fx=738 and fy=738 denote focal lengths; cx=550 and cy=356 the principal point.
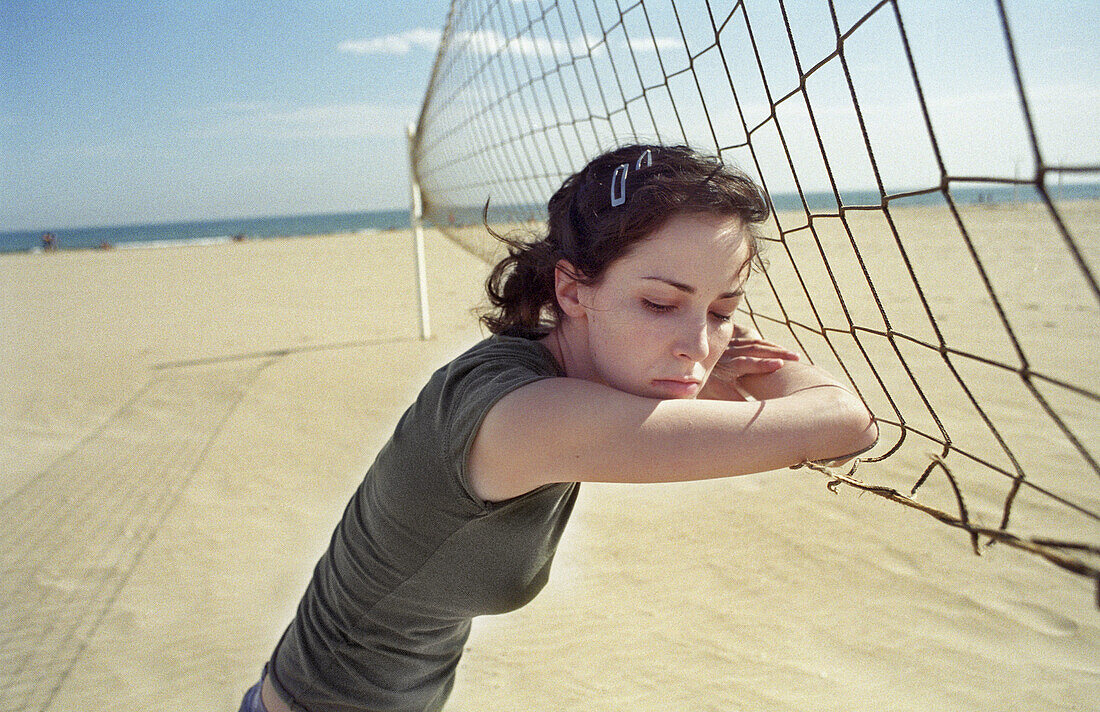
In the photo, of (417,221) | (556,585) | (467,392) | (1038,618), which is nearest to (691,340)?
(467,392)

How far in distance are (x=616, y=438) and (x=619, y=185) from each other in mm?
478

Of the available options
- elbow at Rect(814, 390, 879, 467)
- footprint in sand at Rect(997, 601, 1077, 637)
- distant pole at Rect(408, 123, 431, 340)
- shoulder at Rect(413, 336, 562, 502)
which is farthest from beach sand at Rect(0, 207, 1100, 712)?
distant pole at Rect(408, 123, 431, 340)

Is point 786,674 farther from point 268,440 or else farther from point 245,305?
point 245,305

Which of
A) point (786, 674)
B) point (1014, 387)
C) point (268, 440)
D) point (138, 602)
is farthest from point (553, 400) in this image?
point (1014, 387)

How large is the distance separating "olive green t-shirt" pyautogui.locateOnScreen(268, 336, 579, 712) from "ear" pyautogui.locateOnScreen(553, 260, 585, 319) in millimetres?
101

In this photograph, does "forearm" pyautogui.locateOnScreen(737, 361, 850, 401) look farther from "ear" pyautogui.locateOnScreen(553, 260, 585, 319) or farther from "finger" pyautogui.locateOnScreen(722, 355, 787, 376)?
"ear" pyautogui.locateOnScreen(553, 260, 585, 319)

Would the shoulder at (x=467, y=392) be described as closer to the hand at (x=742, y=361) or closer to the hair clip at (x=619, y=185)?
the hair clip at (x=619, y=185)

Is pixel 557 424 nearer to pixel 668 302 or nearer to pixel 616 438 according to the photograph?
pixel 616 438

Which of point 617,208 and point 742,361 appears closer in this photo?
point 617,208

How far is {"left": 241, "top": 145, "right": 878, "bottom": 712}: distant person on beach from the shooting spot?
1054mm

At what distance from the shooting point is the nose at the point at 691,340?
119 cm

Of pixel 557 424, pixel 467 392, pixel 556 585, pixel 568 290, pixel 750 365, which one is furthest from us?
pixel 556 585

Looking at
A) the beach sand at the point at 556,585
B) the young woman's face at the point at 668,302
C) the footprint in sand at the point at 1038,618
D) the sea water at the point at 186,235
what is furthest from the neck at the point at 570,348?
the sea water at the point at 186,235

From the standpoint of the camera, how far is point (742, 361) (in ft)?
5.18
